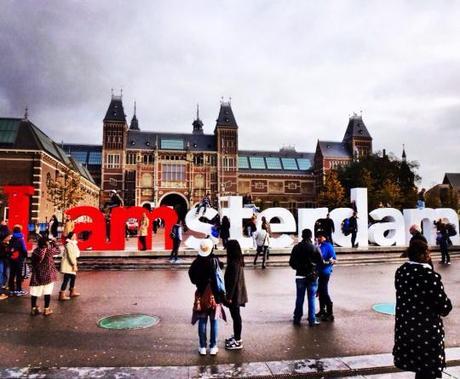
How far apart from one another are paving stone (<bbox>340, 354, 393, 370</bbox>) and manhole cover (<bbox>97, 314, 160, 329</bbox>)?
3061mm

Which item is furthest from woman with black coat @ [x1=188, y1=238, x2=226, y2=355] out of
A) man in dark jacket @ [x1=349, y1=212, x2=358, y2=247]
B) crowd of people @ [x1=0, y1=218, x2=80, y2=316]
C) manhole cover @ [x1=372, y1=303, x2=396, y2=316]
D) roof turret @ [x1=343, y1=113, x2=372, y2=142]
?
roof turret @ [x1=343, y1=113, x2=372, y2=142]

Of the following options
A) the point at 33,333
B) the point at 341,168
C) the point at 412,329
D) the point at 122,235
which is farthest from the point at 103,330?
the point at 341,168

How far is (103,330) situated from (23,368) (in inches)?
61.0

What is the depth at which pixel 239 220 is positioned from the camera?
557 inches

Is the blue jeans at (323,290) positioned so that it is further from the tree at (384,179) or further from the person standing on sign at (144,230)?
the tree at (384,179)

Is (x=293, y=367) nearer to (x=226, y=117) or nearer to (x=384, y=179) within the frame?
(x=384, y=179)

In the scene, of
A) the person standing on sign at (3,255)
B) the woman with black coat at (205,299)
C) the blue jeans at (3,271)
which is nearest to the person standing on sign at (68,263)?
the person standing on sign at (3,255)

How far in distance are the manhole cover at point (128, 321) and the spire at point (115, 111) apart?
57.2 metres

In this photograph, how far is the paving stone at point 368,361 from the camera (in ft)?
13.8

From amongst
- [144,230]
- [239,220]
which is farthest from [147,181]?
[239,220]

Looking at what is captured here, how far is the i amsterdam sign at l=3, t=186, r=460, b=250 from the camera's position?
12834mm

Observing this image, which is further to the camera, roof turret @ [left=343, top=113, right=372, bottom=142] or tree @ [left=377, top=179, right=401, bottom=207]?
roof turret @ [left=343, top=113, right=372, bottom=142]

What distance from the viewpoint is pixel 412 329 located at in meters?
3.24

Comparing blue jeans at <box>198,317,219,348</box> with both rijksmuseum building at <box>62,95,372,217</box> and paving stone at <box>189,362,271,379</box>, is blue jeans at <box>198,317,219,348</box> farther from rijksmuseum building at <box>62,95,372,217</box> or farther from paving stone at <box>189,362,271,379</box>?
rijksmuseum building at <box>62,95,372,217</box>
